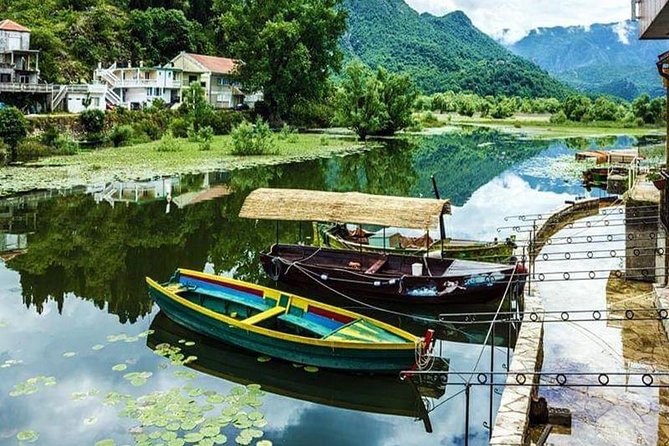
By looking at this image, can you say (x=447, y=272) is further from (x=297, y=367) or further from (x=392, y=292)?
(x=297, y=367)

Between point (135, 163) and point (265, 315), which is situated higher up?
point (135, 163)

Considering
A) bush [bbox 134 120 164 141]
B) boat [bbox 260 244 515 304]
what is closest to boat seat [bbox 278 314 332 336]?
boat [bbox 260 244 515 304]

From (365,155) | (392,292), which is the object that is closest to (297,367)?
(392,292)

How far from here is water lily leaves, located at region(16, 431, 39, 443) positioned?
25.5 ft

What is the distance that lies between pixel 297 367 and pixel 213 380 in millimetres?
1243

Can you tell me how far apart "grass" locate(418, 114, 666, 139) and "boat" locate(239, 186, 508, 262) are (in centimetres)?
5372

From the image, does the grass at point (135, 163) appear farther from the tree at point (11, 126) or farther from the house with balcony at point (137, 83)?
the house with balcony at point (137, 83)

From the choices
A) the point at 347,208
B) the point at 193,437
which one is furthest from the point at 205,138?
the point at 193,437

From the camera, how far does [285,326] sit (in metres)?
10.8

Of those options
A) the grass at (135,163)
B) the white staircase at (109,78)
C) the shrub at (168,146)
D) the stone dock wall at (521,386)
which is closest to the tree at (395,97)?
the grass at (135,163)

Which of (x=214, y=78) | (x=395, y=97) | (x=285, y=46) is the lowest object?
(x=395, y=97)

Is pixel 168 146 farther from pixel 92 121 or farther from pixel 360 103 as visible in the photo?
pixel 360 103

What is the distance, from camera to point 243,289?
11.8 m

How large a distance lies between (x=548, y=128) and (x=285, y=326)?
248 feet
